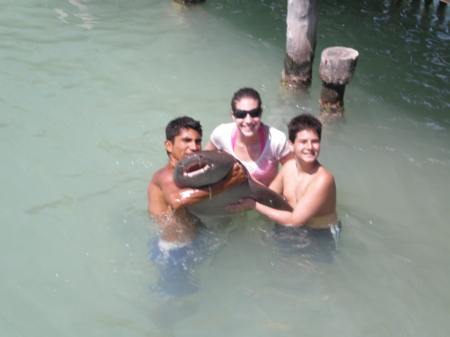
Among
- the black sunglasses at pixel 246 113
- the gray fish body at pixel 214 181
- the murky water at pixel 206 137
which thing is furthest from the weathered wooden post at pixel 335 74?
the gray fish body at pixel 214 181

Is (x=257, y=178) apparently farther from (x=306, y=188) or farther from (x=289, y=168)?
(x=306, y=188)

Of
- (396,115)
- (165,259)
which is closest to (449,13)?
(396,115)

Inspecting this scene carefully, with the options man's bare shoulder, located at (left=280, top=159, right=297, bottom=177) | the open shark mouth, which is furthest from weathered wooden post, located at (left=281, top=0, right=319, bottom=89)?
the open shark mouth

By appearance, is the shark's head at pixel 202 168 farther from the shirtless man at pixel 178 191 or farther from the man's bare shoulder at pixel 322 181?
the man's bare shoulder at pixel 322 181

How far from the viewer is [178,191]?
419 centimetres

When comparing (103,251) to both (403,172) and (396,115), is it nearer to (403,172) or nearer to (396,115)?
(403,172)

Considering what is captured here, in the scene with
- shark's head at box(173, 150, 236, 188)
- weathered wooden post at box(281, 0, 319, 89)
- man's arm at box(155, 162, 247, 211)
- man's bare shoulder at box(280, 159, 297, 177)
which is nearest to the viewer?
shark's head at box(173, 150, 236, 188)

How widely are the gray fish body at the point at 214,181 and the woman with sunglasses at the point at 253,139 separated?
389 mm

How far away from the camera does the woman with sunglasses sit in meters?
4.69

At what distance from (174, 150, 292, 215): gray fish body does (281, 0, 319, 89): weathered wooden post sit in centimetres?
349

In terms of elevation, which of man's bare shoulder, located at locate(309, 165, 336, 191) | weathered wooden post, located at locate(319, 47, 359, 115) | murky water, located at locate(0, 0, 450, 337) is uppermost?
man's bare shoulder, located at locate(309, 165, 336, 191)

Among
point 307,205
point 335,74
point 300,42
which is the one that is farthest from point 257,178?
point 300,42

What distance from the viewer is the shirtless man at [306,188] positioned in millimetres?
4320

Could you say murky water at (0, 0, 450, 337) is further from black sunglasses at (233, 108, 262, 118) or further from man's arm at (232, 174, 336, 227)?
black sunglasses at (233, 108, 262, 118)
